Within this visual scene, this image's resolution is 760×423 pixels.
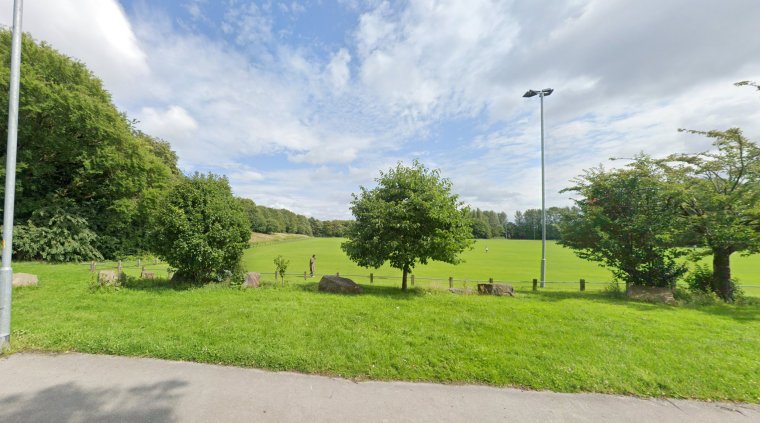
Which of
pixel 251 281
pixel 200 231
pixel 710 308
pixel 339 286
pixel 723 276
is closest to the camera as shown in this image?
pixel 710 308

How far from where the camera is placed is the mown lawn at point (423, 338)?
4184 mm

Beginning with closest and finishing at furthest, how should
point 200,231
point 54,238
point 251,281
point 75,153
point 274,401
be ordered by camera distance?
1. point 274,401
2. point 200,231
3. point 251,281
4. point 54,238
5. point 75,153

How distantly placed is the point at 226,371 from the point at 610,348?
6377 millimetres

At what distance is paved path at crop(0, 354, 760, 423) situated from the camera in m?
3.21

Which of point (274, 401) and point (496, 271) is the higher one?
point (274, 401)

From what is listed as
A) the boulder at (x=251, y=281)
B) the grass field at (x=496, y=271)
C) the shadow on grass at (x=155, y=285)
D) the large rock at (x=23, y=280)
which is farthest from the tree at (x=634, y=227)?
the large rock at (x=23, y=280)

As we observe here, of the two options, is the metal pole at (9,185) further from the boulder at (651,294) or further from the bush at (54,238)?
the bush at (54,238)

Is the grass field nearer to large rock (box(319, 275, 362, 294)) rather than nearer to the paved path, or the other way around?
large rock (box(319, 275, 362, 294))

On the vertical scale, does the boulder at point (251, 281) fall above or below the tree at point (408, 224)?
below

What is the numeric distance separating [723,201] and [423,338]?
1290 cm

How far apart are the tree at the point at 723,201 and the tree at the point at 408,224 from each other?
838 cm

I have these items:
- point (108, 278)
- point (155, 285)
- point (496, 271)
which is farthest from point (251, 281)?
point (496, 271)

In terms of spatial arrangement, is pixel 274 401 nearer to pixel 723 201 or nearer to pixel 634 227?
pixel 634 227

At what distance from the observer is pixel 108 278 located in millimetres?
8977
